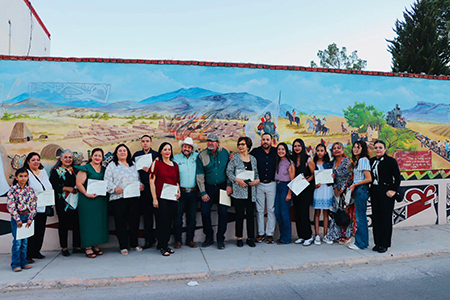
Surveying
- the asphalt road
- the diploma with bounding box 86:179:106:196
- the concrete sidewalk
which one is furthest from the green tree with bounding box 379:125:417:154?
the diploma with bounding box 86:179:106:196

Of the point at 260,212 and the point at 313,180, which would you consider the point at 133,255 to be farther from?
the point at 313,180

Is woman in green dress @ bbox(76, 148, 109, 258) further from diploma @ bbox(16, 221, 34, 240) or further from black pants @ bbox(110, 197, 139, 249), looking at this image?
diploma @ bbox(16, 221, 34, 240)

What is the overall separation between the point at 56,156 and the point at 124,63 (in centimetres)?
221

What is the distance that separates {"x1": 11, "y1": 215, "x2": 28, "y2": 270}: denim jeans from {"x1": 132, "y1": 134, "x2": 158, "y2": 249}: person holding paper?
1839mm

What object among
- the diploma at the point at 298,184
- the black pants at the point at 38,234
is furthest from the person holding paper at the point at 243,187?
the black pants at the point at 38,234

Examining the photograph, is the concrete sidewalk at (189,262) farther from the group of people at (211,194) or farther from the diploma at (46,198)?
the diploma at (46,198)

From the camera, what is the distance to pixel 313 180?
6273 mm

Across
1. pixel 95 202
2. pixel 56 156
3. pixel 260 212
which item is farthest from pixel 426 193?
pixel 56 156

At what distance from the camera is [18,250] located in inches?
194

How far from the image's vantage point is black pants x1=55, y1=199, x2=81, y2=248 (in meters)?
5.62

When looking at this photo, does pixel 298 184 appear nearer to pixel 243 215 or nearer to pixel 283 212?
pixel 283 212

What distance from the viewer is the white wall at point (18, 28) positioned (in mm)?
8047

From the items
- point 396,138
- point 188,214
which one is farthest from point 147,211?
point 396,138

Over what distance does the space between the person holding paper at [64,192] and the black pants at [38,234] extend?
0.80ft
